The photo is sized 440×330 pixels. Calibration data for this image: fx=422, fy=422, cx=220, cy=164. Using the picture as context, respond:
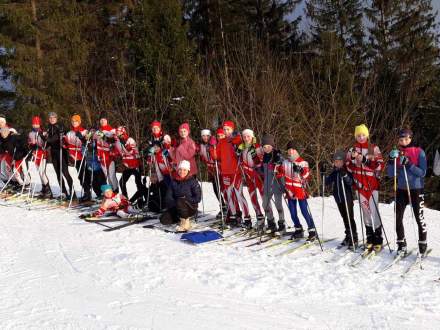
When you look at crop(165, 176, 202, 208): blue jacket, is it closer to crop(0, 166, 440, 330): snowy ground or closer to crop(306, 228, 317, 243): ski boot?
crop(0, 166, 440, 330): snowy ground

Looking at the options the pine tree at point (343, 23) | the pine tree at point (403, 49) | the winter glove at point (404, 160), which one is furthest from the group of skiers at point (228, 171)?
the pine tree at point (343, 23)

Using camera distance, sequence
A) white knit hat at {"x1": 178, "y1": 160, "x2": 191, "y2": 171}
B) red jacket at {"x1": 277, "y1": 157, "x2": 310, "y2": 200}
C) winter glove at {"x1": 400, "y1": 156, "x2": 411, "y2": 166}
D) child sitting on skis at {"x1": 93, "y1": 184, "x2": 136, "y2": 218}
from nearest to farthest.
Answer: winter glove at {"x1": 400, "y1": 156, "x2": 411, "y2": 166}, red jacket at {"x1": 277, "y1": 157, "x2": 310, "y2": 200}, white knit hat at {"x1": 178, "y1": 160, "x2": 191, "y2": 171}, child sitting on skis at {"x1": 93, "y1": 184, "x2": 136, "y2": 218}

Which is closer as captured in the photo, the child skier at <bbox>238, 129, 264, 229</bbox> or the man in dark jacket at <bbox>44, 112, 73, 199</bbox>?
the child skier at <bbox>238, 129, 264, 229</bbox>

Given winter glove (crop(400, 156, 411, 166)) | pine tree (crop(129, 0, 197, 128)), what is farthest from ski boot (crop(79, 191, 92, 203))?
pine tree (crop(129, 0, 197, 128))

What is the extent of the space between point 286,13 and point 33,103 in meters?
13.6

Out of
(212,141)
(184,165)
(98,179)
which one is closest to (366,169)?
(212,141)

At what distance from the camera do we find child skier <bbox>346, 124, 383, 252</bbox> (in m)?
6.03

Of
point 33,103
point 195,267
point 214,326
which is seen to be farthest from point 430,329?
point 33,103

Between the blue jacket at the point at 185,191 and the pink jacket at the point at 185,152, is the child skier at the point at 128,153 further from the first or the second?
the blue jacket at the point at 185,191

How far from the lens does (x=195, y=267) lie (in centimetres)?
543

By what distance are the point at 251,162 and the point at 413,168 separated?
8.47ft

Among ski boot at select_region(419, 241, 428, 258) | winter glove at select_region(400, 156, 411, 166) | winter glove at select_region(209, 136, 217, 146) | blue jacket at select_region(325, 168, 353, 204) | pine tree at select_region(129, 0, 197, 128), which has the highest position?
pine tree at select_region(129, 0, 197, 128)

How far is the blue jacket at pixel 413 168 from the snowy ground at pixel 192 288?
108cm

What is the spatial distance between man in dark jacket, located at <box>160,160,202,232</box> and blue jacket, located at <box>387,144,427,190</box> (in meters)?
3.27
